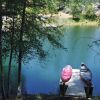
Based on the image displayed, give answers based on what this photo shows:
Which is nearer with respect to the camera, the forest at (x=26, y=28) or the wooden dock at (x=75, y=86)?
the forest at (x=26, y=28)

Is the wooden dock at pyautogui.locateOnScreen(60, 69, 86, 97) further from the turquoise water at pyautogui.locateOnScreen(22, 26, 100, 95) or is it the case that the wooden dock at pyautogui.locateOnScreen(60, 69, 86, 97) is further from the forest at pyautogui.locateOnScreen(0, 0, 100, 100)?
the forest at pyautogui.locateOnScreen(0, 0, 100, 100)

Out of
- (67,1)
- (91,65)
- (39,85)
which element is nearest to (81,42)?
(91,65)

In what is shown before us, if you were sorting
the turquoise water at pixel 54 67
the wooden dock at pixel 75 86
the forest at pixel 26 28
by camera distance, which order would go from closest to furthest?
the forest at pixel 26 28 → the wooden dock at pixel 75 86 → the turquoise water at pixel 54 67

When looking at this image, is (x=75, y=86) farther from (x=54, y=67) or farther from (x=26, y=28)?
(x=54, y=67)

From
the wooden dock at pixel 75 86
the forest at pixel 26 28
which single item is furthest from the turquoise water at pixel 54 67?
the forest at pixel 26 28

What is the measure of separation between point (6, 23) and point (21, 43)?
74.1 inches

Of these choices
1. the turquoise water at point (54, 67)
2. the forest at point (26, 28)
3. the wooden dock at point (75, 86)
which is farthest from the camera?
the turquoise water at point (54, 67)

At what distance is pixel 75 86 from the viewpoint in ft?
73.8

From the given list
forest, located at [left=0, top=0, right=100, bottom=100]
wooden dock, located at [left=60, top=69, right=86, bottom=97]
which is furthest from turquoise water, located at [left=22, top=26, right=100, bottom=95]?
forest, located at [left=0, top=0, right=100, bottom=100]

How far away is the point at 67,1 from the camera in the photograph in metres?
16.5

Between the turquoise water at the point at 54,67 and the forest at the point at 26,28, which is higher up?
the forest at the point at 26,28

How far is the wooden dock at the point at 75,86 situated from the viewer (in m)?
20.6

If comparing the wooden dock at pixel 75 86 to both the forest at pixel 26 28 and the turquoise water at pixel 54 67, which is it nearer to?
the turquoise water at pixel 54 67

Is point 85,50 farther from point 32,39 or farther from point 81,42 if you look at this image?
point 32,39
